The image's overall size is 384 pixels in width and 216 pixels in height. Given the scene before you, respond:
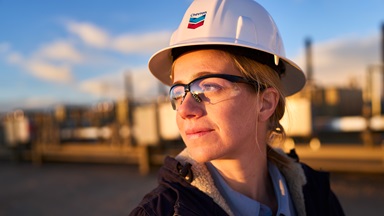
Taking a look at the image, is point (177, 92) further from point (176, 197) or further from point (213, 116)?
point (176, 197)

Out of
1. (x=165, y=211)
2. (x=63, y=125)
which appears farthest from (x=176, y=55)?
(x=63, y=125)

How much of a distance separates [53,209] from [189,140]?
5545mm

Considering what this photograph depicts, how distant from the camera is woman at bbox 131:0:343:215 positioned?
3.71 feet

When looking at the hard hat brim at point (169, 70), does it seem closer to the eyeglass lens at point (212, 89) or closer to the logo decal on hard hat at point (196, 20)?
the logo decal on hard hat at point (196, 20)

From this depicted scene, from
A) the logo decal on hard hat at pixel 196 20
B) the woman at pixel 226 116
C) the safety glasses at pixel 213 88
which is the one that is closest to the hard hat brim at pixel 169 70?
the woman at pixel 226 116

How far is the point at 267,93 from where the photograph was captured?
129cm

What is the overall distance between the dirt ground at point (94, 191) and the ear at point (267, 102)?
409 cm

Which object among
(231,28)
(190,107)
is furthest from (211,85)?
(231,28)

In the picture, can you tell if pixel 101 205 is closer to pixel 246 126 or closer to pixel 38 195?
pixel 38 195

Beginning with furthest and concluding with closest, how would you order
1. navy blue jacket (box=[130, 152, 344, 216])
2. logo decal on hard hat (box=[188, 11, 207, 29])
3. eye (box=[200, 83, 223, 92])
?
logo decal on hard hat (box=[188, 11, 207, 29]), eye (box=[200, 83, 223, 92]), navy blue jacket (box=[130, 152, 344, 216])

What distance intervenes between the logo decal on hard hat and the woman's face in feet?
0.42

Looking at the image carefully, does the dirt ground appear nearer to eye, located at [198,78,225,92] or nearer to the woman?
the woman

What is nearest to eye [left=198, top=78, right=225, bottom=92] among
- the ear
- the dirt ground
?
the ear

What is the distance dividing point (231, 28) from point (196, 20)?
15 centimetres
